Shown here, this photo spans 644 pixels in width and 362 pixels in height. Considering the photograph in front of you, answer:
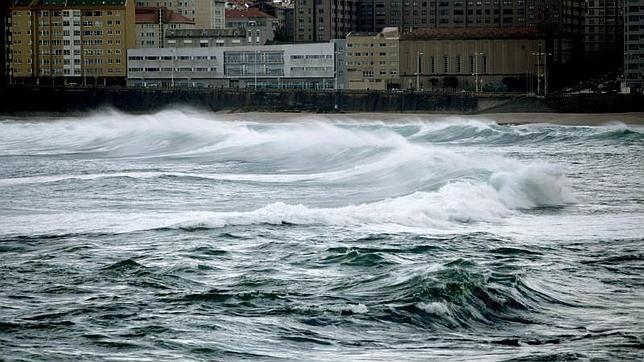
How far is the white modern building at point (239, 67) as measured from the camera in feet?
384

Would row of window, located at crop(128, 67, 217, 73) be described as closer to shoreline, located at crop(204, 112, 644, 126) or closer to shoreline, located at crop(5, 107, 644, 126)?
shoreline, located at crop(5, 107, 644, 126)

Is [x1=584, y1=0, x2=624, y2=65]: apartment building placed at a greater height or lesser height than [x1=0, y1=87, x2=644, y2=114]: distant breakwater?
greater

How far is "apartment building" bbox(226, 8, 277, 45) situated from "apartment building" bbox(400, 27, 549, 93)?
2493 cm

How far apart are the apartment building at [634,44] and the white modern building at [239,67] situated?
26.5m

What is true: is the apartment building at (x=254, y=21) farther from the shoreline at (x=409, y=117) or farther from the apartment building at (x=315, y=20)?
the shoreline at (x=409, y=117)

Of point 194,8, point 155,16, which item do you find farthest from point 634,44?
point 194,8

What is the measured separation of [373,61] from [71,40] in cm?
2671

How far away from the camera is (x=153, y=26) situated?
129 metres

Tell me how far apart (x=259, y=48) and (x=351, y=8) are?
98.2 feet

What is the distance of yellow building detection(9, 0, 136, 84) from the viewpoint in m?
121

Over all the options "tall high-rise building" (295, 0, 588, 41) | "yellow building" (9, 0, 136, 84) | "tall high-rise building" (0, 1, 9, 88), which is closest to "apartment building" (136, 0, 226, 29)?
"tall high-rise building" (295, 0, 588, 41)

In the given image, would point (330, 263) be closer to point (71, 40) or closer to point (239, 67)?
point (239, 67)

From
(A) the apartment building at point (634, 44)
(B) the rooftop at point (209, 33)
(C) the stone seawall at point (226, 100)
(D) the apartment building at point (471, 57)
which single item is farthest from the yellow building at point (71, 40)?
(A) the apartment building at point (634, 44)

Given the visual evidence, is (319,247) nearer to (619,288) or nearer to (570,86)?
(619,288)
